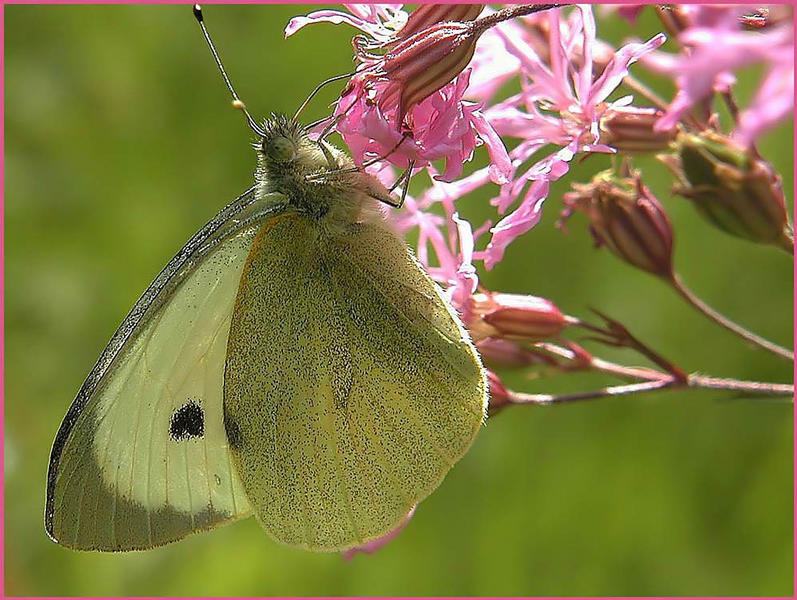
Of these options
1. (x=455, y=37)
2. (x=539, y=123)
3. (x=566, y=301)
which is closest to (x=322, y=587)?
→ (x=566, y=301)

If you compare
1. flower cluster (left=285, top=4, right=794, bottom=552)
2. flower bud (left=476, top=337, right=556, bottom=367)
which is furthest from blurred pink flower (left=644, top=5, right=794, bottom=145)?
flower bud (left=476, top=337, right=556, bottom=367)

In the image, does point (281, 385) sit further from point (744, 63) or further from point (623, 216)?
point (744, 63)

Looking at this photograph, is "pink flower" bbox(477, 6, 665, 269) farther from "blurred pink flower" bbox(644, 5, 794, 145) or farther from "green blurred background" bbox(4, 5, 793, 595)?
"green blurred background" bbox(4, 5, 793, 595)

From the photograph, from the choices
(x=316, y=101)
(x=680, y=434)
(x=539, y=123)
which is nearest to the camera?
(x=539, y=123)

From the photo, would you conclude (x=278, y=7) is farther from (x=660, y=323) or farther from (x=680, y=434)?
(x=680, y=434)

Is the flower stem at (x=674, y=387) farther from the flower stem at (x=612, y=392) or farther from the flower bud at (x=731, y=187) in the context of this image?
the flower bud at (x=731, y=187)

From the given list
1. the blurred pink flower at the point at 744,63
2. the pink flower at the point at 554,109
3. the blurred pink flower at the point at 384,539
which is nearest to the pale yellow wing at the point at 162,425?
the blurred pink flower at the point at 384,539
